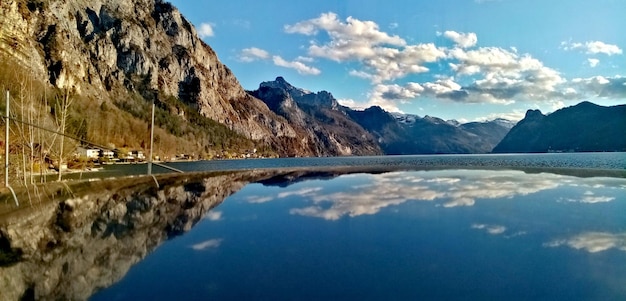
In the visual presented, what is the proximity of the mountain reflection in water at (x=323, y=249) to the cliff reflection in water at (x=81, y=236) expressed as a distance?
0.08 meters

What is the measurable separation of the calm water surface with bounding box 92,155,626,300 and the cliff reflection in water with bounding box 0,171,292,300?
1073 mm

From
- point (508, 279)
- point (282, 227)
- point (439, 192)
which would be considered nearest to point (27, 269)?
point (282, 227)

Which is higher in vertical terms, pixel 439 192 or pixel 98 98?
pixel 98 98

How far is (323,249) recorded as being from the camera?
46.4 ft

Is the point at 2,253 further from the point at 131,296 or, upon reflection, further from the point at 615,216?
the point at 615,216

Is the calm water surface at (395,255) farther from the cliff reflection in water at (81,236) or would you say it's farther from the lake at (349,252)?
the cliff reflection in water at (81,236)

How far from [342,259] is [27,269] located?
10289mm

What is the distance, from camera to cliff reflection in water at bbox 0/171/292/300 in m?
11.2

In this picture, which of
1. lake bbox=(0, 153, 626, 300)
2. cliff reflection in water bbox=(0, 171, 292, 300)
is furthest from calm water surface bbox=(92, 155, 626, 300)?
cliff reflection in water bbox=(0, 171, 292, 300)

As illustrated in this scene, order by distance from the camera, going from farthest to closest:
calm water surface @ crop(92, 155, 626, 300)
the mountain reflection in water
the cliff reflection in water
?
the cliff reflection in water, the mountain reflection in water, calm water surface @ crop(92, 155, 626, 300)

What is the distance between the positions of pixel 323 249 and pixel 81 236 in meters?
11.2

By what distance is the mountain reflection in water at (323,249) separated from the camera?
10102mm

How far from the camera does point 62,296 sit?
9.95 m

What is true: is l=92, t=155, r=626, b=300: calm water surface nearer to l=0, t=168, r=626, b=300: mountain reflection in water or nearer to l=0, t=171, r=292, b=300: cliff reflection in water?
l=0, t=168, r=626, b=300: mountain reflection in water
